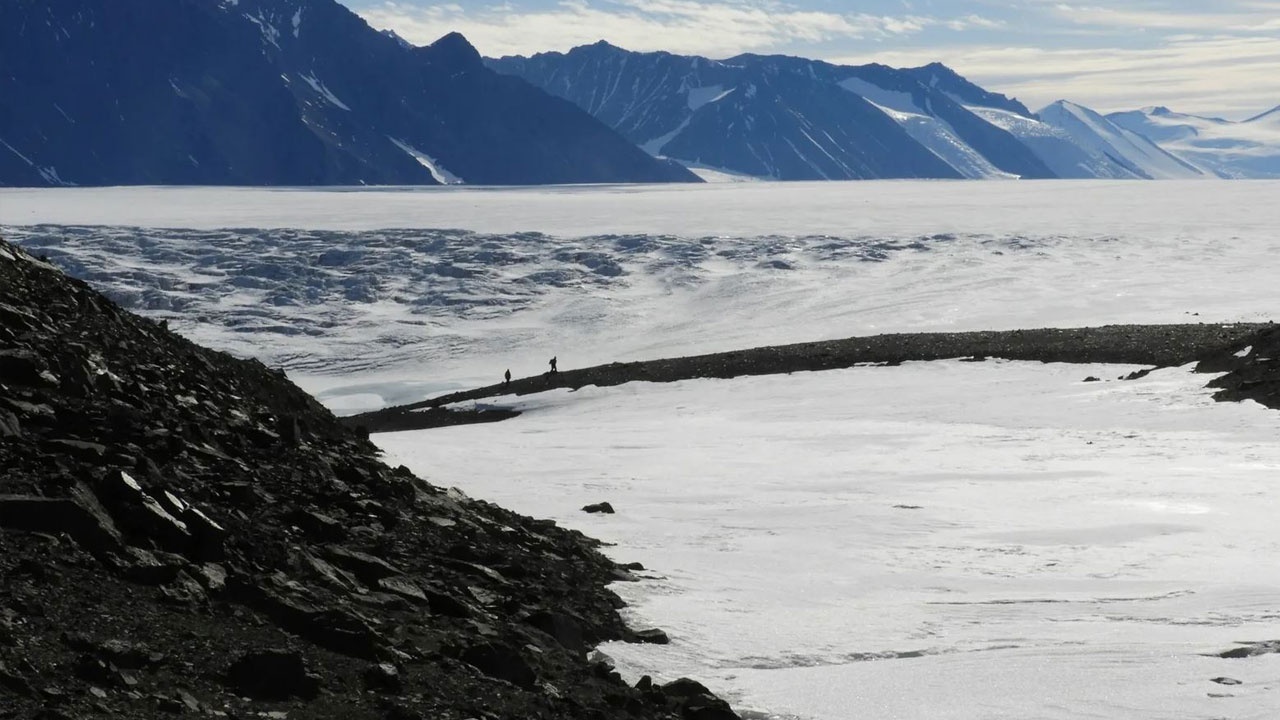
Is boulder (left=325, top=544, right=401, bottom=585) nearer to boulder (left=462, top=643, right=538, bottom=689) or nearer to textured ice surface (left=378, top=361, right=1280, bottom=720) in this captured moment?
boulder (left=462, top=643, right=538, bottom=689)

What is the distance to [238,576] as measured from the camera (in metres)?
10.8

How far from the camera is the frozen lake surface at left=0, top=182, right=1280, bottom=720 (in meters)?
13.0

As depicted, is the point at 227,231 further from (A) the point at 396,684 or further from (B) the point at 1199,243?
(A) the point at 396,684

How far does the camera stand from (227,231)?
446 feet

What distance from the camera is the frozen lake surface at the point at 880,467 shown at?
13.0m

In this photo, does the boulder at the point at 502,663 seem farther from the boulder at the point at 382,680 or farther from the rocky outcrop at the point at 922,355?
the rocky outcrop at the point at 922,355

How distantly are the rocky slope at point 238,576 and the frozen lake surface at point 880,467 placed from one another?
1470 mm

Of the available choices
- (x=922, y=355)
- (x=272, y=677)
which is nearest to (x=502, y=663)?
(x=272, y=677)

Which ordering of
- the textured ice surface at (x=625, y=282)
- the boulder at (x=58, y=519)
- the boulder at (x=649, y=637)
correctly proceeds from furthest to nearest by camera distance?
the textured ice surface at (x=625, y=282), the boulder at (x=649, y=637), the boulder at (x=58, y=519)

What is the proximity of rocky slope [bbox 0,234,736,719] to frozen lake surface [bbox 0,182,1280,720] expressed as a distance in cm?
147

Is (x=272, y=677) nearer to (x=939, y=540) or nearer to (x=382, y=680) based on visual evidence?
(x=382, y=680)

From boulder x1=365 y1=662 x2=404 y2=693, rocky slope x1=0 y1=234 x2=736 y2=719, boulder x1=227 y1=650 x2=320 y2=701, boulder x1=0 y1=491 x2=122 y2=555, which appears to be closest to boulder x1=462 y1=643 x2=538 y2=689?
rocky slope x1=0 y1=234 x2=736 y2=719

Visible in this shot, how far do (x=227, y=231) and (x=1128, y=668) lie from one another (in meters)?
132

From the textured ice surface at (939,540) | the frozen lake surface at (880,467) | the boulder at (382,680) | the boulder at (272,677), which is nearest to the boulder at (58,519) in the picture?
the boulder at (272,677)
